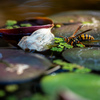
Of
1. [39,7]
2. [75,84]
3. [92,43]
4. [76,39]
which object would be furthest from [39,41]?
[39,7]

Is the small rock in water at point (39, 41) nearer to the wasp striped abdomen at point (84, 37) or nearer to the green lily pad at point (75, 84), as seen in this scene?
the wasp striped abdomen at point (84, 37)

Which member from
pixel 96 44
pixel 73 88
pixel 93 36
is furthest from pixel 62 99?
pixel 93 36

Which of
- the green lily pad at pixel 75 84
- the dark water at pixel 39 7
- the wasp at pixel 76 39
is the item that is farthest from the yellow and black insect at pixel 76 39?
the dark water at pixel 39 7

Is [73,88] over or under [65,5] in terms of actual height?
under

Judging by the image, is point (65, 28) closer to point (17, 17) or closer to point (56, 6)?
point (17, 17)

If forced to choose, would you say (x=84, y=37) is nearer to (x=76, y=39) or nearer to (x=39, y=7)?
(x=76, y=39)

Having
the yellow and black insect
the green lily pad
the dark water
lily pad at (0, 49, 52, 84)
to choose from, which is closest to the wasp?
the yellow and black insect
